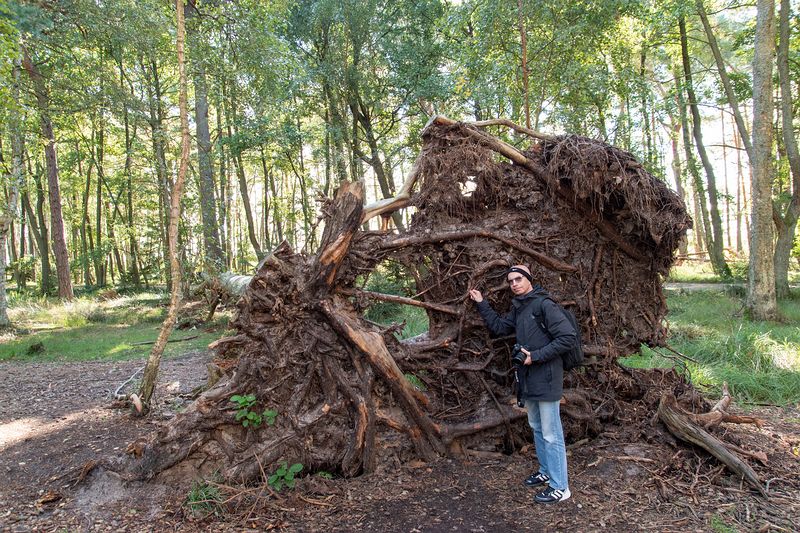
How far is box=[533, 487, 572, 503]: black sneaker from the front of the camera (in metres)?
4.18

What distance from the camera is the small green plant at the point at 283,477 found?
4.33m

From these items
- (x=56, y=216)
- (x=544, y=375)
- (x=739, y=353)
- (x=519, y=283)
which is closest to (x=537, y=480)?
(x=544, y=375)

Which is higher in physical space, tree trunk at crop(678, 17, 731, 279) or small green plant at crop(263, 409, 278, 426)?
tree trunk at crop(678, 17, 731, 279)

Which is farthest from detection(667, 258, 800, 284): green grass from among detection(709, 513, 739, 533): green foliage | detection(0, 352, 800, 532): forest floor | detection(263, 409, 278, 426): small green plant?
detection(263, 409, 278, 426): small green plant

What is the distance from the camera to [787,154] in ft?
42.0

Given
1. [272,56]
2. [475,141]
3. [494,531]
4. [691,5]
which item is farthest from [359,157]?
[494,531]

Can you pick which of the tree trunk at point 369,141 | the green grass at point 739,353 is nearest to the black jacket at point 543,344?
the green grass at point 739,353

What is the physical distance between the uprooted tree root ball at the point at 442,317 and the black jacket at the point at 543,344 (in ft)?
2.62

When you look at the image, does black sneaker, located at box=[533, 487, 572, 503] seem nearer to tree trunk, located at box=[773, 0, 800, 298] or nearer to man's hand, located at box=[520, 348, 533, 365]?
man's hand, located at box=[520, 348, 533, 365]

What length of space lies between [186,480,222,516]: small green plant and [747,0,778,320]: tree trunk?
39.1 ft

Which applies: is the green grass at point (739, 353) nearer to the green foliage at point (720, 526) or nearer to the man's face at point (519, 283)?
the green foliage at point (720, 526)

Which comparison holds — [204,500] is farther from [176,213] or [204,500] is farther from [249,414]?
[176,213]

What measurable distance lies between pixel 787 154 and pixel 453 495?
1394 cm

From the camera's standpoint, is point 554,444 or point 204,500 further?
point 554,444
